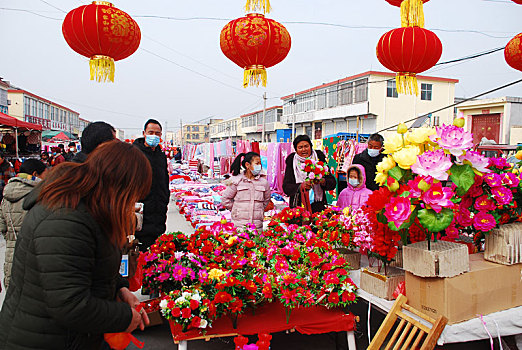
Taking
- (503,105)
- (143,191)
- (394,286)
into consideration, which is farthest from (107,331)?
(503,105)

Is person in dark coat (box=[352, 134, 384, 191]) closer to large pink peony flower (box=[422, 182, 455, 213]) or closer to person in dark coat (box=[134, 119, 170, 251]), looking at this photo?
person in dark coat (box=[134, 119, 170, 251])

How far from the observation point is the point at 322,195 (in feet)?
14.3

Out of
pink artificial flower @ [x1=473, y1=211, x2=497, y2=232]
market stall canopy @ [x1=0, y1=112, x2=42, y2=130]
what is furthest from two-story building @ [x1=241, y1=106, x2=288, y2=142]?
pink artificial flower @ [x1=473, y1=211, x2=497, y2=232]

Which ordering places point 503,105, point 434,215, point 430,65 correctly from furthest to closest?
point 503,105
point 430,65
point 434,215

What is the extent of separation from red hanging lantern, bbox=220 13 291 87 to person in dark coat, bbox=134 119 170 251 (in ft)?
4.09

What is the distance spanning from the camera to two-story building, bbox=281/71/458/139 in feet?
87.1

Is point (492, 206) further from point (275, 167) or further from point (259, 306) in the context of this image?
point (275, 167)

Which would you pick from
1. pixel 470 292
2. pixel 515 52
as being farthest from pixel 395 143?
pixel 515 52

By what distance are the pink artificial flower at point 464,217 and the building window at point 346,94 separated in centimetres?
2738

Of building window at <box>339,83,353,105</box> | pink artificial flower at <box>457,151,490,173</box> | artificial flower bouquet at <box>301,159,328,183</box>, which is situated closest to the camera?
Answer: pink artificial flower at <box>457,151,490,173</box>

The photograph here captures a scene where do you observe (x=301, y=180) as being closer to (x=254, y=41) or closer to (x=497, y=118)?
(x=254, y=41)

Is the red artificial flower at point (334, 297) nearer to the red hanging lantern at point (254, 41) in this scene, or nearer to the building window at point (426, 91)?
the red hanging lantern at point (254, 41)

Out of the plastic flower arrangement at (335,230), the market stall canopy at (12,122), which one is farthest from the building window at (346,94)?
the plastic flower arrangement at (335,230)

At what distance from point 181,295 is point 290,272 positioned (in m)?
0.78
